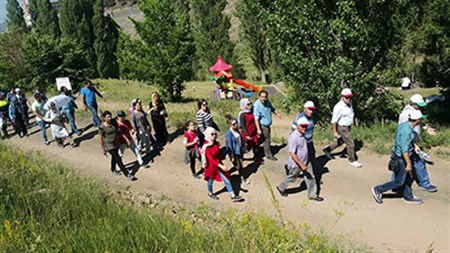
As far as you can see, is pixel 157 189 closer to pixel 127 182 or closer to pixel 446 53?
pixel 127 182

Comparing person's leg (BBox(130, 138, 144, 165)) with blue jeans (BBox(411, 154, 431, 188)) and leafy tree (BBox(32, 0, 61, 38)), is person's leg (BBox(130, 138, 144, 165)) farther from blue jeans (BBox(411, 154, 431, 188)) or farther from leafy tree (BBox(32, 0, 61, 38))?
leafy tree (BBox(32, 0, 61, 38))

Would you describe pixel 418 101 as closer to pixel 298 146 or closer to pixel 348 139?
pixel 348 139

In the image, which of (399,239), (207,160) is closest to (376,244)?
(399,239)

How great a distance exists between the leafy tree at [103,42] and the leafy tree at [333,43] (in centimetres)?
3381

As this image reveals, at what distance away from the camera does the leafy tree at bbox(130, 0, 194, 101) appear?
2138cm

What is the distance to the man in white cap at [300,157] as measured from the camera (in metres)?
7.19

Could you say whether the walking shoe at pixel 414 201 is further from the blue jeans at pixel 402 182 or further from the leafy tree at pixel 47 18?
the leafy tree at pixel 47 18

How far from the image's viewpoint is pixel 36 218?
434cm

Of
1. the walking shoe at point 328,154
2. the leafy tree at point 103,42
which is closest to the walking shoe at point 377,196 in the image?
the walking shoe at point 328,154

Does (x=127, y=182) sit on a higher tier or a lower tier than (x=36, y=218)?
lower

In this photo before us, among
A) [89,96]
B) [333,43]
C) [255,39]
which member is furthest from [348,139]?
[255,39]

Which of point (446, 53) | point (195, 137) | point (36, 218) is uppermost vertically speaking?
point (36, 218)

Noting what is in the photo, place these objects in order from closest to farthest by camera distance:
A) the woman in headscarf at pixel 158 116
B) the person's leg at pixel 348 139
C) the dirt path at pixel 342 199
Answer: the dirt path at pixel 342 199, the person's leg at pixel 348 139, the woman in headscarf at pixel 158 116

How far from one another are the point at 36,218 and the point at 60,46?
21.8 m
